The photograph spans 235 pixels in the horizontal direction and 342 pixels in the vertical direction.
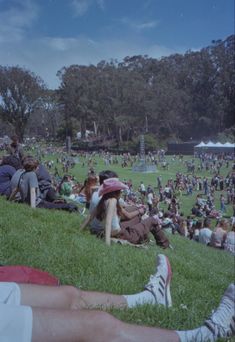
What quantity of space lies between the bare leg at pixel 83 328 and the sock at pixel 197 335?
14 centimetres

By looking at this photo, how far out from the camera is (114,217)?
197 inches

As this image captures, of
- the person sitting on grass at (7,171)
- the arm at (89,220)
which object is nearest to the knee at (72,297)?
the arm at (89,220)

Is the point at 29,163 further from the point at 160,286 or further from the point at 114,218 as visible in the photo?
the point at 160,286

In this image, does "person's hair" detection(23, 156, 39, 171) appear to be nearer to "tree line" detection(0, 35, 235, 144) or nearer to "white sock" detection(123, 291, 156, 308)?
"tree line" detection(0, 35, 235, 144)

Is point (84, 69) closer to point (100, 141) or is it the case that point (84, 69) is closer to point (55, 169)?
point (55, 169)

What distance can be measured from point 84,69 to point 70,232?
354cm

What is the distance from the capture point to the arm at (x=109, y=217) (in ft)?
15.7

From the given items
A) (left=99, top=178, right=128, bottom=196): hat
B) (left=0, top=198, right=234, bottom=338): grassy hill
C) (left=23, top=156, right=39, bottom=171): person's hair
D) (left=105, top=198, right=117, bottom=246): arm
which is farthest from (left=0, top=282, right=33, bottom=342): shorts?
(left=23, top=156, right=39, bottom=171): person's hair

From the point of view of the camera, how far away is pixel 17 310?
1896 mm

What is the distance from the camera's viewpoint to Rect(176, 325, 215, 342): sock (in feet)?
7.28

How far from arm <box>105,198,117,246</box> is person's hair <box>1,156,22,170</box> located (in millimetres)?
2475

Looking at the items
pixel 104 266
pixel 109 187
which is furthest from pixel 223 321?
pixel 109 187

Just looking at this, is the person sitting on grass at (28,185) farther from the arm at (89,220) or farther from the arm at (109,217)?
the arm at (109,217)

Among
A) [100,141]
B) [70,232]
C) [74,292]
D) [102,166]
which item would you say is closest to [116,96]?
[100,141]
